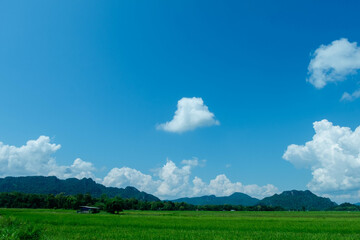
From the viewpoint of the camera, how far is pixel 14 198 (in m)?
123

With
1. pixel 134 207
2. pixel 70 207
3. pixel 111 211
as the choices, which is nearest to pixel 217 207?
pixel 134 207

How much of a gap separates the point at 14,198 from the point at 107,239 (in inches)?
5087

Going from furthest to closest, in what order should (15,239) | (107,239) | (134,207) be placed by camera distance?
(134,207) → (107,239) → (15,239)

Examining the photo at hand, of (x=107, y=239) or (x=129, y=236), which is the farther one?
(x=129, y=236)

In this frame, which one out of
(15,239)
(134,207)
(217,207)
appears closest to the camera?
(15,239)

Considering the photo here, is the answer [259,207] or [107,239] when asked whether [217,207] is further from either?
[107,239]

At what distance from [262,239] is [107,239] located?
11809 millimetres

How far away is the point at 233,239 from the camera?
19703 millimetres

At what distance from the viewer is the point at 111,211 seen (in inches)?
3007

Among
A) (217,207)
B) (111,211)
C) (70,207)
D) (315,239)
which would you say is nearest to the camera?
(315,239)

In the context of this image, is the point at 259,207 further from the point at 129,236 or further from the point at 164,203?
the point at 129,236

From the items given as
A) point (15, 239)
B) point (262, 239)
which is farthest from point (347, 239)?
point (15, 239)

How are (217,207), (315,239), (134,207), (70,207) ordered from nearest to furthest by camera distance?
(315,239)
(70,207)
(134,207)
(217,207)

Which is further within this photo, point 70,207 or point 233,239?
point 70,207
